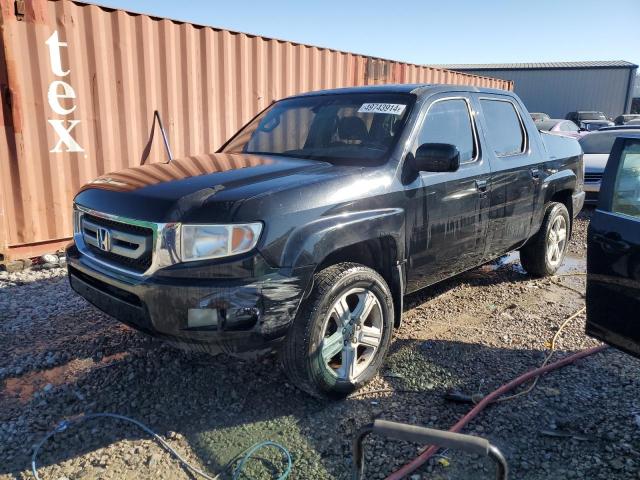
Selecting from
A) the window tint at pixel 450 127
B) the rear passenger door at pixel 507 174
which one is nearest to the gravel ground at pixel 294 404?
the rear passenger door at pixel 507 174

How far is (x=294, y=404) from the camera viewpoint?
9.91 ft

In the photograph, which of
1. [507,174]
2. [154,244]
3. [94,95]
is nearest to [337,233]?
[154,244]

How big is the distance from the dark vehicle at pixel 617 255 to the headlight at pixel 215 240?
6.19 feet

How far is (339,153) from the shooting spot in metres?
3.45

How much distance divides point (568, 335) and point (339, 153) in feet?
7.51

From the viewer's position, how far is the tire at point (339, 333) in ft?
9.00

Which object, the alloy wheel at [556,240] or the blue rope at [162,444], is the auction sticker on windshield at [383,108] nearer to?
the blue rope at [162,444]

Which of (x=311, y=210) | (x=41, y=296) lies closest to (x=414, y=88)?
(x=311, y=210)

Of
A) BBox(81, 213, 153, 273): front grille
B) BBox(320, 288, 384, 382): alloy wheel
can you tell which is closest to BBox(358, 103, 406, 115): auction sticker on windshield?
BBox(320, 288, 384, 382): alloy wheel

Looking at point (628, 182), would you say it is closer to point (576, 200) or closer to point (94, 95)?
point (576, 200)

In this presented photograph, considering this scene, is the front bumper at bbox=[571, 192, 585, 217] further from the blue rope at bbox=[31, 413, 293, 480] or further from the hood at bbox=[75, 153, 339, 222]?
the blue rope at bbox=[31, 413, 293, 480]

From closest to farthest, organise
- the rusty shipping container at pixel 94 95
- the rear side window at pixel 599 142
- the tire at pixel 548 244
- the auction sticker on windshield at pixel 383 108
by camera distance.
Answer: the auction sticker on windshield at pixel 383 108 → the tire at pixel 548 244 → the rusty shipping container at pixel 94 95 → the rear side window at pixel 599 142

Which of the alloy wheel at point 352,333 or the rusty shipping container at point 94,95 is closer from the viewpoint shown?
the alloy wheel at point 352,333

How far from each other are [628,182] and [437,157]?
1051 mm
